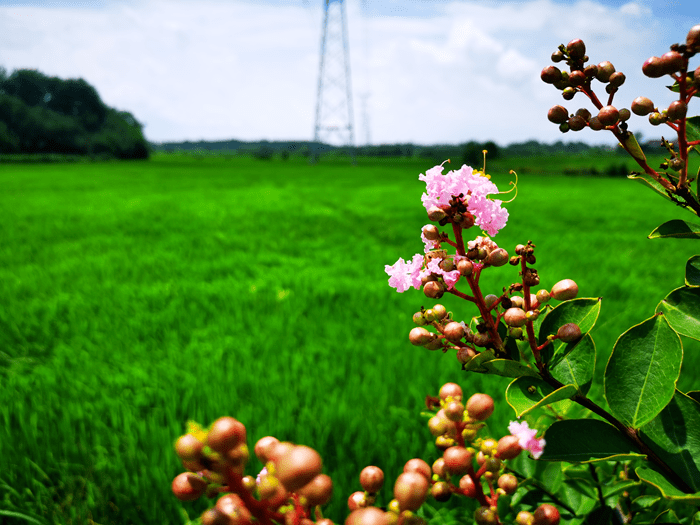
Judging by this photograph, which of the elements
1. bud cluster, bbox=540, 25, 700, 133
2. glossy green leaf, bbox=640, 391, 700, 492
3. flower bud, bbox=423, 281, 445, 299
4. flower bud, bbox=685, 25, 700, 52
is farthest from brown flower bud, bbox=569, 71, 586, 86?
glossy green leaf, bbox=640, 391, 700, 492

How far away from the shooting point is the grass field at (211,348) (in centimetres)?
163

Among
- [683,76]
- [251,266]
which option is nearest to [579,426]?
[683,76]

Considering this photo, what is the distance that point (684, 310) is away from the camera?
1.86 feet

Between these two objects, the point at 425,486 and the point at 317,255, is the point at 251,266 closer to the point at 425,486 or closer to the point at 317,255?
the point at 317,255

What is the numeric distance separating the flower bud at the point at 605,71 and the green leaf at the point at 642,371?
1.02 ft

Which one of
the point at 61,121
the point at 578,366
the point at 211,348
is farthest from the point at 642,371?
the point at 61,121

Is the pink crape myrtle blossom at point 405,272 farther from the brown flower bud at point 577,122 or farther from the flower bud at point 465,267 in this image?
the brown flower bud at point 577,122

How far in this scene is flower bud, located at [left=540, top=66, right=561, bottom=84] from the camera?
1.82ft

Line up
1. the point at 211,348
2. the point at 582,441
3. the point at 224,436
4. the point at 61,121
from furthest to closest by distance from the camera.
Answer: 1. the point at 61,121
2. the point at 211,348
3. the point at 582,441
4. the point at 224,436

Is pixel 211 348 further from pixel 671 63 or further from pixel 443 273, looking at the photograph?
pixel 671 63

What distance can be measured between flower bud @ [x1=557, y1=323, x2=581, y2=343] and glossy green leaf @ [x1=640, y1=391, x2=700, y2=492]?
180mm

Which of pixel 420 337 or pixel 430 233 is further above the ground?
pixel 430 233

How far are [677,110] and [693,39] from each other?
0.24 feet

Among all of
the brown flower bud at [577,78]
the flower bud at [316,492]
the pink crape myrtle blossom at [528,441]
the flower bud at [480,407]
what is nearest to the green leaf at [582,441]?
the pink crape myrtle blossom at [528,441]
